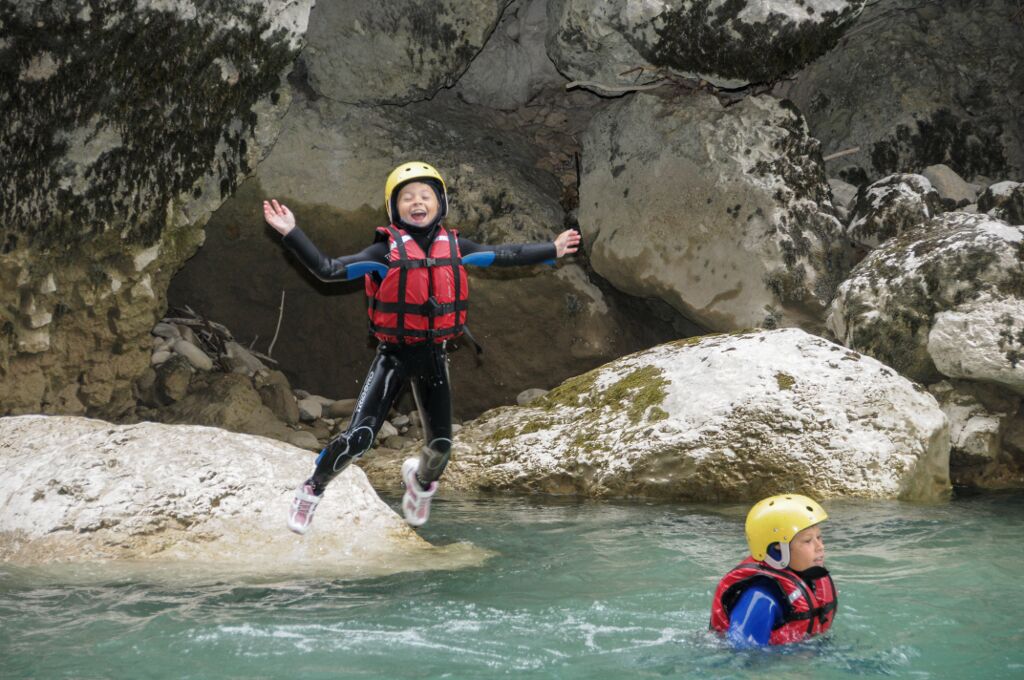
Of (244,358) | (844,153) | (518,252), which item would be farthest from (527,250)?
(844,153)

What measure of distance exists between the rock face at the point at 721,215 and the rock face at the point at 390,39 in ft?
5.64

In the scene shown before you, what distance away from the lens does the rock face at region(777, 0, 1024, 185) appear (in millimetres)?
12016

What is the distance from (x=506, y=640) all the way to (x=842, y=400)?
401 centimetres

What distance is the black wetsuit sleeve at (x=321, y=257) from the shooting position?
557 cm

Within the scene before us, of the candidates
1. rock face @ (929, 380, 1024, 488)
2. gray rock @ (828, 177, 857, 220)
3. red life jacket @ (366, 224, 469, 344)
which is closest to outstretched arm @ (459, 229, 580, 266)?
red life jacket @ (366, 224, 469, 344)

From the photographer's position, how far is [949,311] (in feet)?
29.2

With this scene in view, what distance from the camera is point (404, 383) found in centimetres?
624

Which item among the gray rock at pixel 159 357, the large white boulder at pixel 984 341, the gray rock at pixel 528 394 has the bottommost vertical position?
the gray rock at pixel 528 394

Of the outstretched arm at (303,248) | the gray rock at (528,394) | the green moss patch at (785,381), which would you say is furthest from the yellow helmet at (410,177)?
the gray rock at (528,394)

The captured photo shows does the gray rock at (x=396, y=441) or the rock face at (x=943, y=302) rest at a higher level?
the rock face at (x=943, y=302)

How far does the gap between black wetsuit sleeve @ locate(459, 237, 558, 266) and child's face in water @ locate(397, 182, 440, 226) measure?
0.26 meters

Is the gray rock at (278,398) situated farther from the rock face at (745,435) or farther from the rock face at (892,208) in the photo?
the rock face at (892,208)

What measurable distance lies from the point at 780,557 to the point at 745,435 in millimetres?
3601

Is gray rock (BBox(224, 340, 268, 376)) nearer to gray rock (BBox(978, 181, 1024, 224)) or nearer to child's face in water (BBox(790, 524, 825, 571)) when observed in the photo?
gray rock (BBox(978, 181, 1024, 224))
